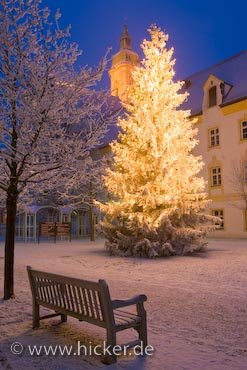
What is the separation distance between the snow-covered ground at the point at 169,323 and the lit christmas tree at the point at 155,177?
3.28m

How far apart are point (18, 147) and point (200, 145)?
25.2 metres

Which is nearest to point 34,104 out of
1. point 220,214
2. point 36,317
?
point 36,317

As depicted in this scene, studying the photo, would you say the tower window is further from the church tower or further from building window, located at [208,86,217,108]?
the church tower

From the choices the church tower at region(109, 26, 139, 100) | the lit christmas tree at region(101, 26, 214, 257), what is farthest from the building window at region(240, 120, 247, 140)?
the church tower at region(109, 26, 139, 100)

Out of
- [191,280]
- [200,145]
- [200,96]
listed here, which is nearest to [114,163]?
[191,280]

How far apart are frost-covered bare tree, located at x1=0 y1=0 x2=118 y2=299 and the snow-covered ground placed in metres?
2.60

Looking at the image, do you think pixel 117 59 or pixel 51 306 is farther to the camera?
pixel 117 59

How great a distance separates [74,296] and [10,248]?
3666 millimetres

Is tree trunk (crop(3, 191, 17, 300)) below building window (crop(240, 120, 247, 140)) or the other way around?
below

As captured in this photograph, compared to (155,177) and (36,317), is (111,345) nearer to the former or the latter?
(36,317)

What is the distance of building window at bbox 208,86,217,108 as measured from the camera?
3097cm

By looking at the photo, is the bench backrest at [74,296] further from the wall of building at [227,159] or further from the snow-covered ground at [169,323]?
the wall of building at [227,159]

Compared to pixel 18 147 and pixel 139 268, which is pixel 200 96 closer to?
pixel 139 268

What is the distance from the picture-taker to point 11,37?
8.61 meters
